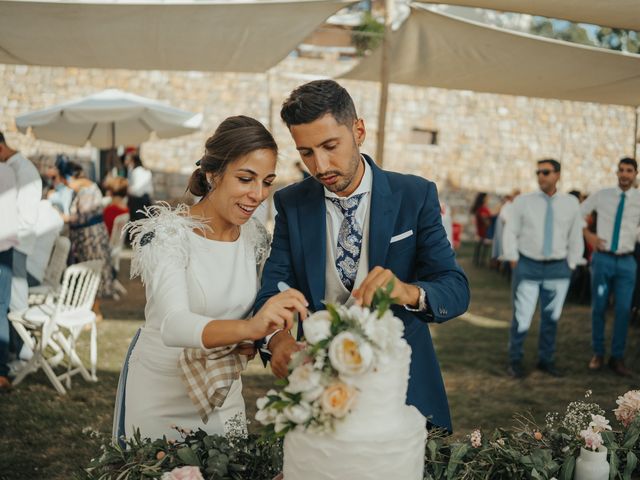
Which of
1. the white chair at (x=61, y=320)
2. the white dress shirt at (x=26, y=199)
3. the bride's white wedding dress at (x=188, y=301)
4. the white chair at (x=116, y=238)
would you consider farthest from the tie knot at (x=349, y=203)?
the white chair at (x=116, y=238)

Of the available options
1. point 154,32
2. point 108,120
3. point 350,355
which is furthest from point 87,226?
point 350,355

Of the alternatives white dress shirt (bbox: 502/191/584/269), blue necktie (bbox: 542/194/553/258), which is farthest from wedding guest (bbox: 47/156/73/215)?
blue necktie (bbox: 542/194/553/258)

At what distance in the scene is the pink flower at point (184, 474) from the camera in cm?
167

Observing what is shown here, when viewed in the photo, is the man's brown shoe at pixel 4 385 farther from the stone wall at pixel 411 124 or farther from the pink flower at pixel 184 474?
the stone wall at pixel 411 124

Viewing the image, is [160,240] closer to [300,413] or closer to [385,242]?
[385,242]

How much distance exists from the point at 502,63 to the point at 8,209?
166 inches

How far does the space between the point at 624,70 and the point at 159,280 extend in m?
4.71

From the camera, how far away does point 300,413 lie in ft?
4.31

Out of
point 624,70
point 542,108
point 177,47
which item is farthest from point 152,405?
point 542,108

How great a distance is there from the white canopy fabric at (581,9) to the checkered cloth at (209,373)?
3.31m

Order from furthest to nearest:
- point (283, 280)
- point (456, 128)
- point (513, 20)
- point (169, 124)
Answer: point (513, 20) < point (456, 128) < point (169, 124) < point (283, 280)

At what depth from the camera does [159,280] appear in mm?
2037

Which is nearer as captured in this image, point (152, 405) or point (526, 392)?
point (152, 405)

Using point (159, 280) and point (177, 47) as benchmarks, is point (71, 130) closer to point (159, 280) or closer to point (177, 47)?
A: point (177, 47)
